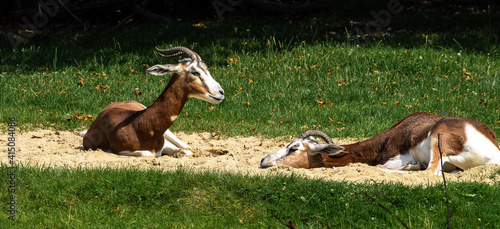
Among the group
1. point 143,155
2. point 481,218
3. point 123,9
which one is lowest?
point 123,9

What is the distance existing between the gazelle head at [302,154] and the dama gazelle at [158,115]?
91 cm

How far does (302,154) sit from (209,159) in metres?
1.12

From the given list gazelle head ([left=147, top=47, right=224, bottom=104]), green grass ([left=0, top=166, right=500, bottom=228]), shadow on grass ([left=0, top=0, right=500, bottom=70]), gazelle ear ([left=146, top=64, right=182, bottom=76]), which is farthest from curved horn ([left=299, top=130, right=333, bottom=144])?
shadow on grass ([left=0, top=0, right=500, bottom=70])

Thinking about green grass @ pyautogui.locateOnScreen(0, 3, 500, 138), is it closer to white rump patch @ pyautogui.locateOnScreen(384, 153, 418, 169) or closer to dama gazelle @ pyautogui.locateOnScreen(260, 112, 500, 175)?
dama gazelle @ pyautogui.locateOnScreen(260, 112, 500, 175)

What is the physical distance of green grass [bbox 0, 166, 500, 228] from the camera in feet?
16.8

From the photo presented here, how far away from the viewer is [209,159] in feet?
23.8

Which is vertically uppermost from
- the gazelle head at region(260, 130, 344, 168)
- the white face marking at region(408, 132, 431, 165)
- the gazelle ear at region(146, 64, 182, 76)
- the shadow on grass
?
the gazelle ear at region(146, 64, 182, 76)

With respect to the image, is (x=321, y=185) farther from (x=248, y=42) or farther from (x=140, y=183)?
(x=248, y=42)

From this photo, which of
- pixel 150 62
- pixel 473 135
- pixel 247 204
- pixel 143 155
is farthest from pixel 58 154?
pixel 150 62

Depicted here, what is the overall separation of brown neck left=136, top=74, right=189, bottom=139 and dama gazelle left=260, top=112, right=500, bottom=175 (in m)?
1.24

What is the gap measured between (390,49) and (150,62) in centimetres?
476

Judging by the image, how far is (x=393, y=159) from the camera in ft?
22.1

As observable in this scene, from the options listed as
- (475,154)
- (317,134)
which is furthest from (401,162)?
(317,134)

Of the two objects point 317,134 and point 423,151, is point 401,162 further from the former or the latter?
point 317,134
